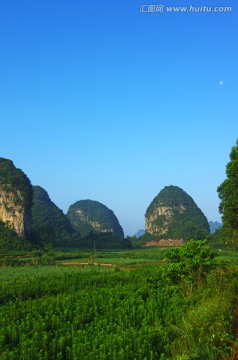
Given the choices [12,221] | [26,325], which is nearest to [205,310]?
[26,325]

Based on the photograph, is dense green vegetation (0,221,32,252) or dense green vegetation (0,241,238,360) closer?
dense green vegetation (0,241,238,360)

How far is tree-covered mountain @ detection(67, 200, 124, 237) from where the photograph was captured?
12406 cm

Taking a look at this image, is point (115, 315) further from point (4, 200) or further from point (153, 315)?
point (4, 200)

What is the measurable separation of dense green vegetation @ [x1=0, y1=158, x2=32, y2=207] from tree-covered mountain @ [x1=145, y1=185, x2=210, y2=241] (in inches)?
1588

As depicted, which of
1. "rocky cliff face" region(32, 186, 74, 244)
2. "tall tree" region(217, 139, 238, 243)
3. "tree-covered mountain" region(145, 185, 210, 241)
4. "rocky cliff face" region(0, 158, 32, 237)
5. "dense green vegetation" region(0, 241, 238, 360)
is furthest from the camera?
"tree-covered mountain" region(145, 185, 210, 241)

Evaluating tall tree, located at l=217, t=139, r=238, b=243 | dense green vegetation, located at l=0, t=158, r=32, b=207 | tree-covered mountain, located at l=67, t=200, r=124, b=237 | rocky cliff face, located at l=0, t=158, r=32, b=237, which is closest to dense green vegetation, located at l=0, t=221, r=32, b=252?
rocky cliff face, located at l=0, t=158, r=32, b=237

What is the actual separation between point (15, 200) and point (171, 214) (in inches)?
2003

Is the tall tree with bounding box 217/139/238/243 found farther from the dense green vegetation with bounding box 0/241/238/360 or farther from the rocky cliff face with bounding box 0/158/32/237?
the rocky cliff face with bounding box 0/158/32/237

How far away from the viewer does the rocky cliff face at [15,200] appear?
6688 centimetres

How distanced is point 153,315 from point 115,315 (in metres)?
0.94

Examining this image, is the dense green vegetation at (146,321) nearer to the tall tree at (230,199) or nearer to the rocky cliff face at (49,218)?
the tall tree at (230,199)

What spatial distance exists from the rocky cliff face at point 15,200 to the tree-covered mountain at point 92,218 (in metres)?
55.0

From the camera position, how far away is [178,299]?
336 inches

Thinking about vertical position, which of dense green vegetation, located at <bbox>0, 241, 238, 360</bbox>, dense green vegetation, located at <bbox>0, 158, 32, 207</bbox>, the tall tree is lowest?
dense green vegetation, located at <bbox>0, 241, 238, 360</bbox>
